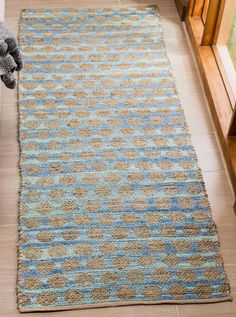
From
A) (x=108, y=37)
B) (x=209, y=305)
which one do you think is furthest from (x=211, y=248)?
(x=108, y=37)

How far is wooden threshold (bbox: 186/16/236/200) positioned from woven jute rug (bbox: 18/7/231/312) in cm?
15

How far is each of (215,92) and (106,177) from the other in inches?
27.5

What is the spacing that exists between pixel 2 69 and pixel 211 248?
1013 mm

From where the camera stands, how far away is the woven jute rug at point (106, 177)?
1932mm

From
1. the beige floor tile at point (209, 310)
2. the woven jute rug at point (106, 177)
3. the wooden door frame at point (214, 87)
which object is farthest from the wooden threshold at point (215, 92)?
the beige floor tile at point (209, 310)

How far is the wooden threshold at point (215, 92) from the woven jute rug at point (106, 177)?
0.15 m

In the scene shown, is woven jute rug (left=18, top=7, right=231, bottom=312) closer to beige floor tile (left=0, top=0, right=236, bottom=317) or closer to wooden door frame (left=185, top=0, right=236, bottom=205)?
beige floor tile (left=0, top=0, right=236, bottom=317)

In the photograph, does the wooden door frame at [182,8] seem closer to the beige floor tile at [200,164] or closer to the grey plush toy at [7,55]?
the beige floor tile at [200,164]

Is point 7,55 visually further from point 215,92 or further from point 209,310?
point 209,310

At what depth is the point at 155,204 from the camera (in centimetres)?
215

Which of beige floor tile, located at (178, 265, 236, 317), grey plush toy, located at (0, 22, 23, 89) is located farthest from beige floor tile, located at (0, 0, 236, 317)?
grey plush toy, located at (0, 22, 23, 89)

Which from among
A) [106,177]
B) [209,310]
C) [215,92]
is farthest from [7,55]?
[209,310]

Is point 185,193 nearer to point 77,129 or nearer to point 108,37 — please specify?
point 77,129

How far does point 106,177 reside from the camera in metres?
2.23
